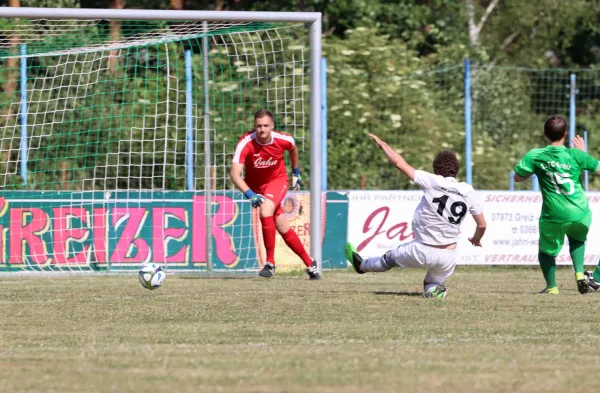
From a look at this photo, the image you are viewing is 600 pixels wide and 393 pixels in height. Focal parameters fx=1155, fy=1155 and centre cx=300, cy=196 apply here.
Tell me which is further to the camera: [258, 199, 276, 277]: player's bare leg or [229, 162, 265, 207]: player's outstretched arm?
[258, 199, 276, 277]: player's bare leg

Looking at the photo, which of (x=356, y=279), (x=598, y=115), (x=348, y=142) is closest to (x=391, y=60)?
(x=348, y=142)

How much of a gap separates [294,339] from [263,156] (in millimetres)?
5552

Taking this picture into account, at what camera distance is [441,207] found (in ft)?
31.9

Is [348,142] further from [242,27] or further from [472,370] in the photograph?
[472,370]

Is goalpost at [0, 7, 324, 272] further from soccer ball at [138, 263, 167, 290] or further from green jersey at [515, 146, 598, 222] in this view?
green jersey at [515, 146, 598, 222]

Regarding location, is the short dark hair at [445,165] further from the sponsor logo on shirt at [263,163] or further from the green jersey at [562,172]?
the sponsor logo on shirt at [263,163]

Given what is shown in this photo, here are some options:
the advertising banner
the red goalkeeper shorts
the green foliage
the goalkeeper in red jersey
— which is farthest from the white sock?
the green foliage

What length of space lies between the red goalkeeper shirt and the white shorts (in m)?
2.90

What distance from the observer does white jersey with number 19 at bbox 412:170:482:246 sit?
9695 mm

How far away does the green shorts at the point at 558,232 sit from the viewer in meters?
10.6

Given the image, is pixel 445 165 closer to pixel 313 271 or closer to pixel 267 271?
pixel 267 271

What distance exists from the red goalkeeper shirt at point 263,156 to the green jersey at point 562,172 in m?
3.11

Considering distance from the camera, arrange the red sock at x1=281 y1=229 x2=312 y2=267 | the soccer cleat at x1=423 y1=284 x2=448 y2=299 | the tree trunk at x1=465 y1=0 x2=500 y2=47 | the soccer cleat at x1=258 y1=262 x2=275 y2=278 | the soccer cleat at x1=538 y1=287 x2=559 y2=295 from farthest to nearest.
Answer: the tree trunk at x1=465 y1=0 x2=500 y2=47, the red sock at x1=281 y1=229 x2=312 y2=267, the soccer cleat at x1=258 y1=262 x2=275 y2=278, the soccer cleat at x1=538 y1=287 x2=559 y2=295, the soccer cleat at x1=423 y1=284 x2=448 y2=299

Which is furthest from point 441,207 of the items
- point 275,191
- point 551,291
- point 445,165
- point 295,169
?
point 295,169
